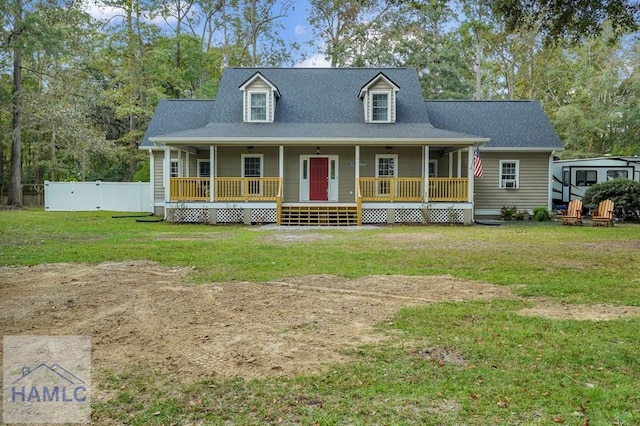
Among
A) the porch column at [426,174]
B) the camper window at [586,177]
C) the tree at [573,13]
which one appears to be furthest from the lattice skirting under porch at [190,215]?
the camper window at [586,177]

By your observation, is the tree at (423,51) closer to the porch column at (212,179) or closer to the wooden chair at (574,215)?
the wooden chair at (574,215)

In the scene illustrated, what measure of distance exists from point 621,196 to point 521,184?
12.3 ft

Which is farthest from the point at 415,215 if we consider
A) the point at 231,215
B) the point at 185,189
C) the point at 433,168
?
the point at 185,189

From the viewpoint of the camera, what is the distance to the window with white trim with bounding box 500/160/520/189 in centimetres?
2045

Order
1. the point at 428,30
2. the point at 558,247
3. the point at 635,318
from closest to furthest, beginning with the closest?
1. the point at 635,318
2. the point at 558,247
3. the point at 428,30

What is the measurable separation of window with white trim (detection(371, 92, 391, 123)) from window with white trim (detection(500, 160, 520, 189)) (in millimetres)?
5538

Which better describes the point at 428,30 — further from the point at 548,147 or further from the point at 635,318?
the point at 635,318

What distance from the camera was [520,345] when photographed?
13.4ft

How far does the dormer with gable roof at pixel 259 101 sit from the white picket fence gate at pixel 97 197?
336 inches

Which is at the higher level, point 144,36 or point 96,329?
point 144,36

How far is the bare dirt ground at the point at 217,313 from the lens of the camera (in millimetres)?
3879

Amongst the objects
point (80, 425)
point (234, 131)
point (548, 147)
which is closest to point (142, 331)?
point (80, 425)

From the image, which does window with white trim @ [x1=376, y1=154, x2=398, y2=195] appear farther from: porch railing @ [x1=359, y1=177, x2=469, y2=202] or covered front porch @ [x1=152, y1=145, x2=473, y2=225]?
porch railing @ [x1=359, y1=177, x2=469, y2=202]

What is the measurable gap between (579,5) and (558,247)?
555 cm
